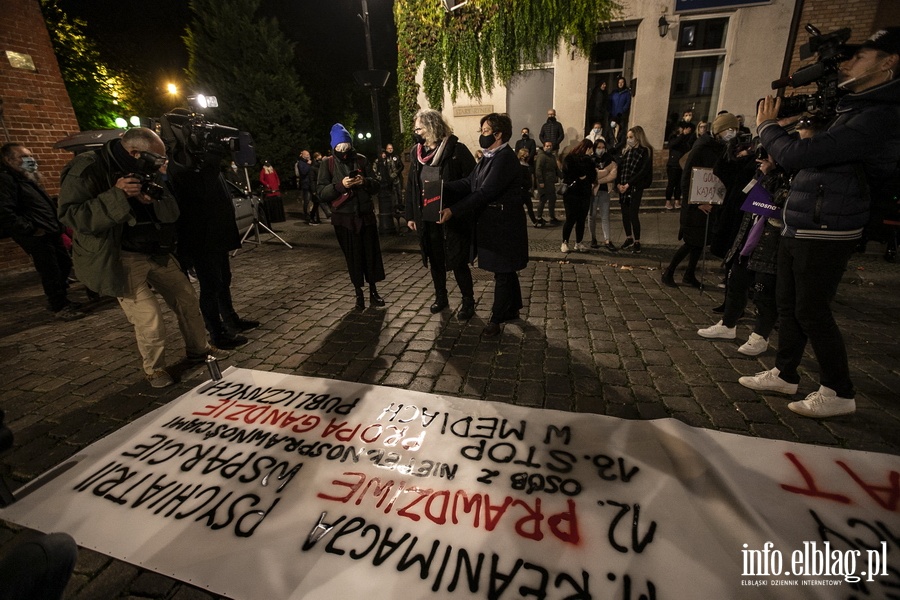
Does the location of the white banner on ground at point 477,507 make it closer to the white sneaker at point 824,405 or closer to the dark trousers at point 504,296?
the white sneaker at point 824,405

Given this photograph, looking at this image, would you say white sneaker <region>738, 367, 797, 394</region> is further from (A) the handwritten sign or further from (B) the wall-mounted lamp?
(B) the wall-mounted lamp

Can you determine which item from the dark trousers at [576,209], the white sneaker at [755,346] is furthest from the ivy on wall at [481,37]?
the white sneaker at [755,346]

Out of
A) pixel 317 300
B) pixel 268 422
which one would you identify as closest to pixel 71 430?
pixel 268 422

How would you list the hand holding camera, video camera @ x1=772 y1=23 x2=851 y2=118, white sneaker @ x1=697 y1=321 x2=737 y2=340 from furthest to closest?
the hand holding camera, white sneaker @ x1=697 y1=321 x2=737 y2=340, video camera @ x1=772 y1=23 x2=851 y2=118

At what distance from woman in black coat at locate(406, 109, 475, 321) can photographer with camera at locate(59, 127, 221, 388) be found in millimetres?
2316

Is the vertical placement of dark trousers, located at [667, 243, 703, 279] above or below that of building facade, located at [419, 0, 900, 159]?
below

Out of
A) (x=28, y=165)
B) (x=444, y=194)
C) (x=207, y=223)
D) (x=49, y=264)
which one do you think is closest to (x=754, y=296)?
(x=444, y=194)

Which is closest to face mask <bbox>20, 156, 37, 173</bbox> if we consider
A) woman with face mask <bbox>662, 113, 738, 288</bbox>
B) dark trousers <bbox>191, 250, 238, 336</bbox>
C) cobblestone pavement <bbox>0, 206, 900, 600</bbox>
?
cobblestone pavement <bbox>0, 206, 900, 600</bbox>

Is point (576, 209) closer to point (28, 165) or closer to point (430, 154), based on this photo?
point (430, 154)

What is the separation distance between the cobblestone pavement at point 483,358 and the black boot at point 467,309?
0.13 metres

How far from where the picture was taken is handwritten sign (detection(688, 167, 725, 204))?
15.5ft

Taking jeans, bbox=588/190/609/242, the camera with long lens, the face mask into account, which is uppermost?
the face mask

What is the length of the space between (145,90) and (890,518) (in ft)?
110

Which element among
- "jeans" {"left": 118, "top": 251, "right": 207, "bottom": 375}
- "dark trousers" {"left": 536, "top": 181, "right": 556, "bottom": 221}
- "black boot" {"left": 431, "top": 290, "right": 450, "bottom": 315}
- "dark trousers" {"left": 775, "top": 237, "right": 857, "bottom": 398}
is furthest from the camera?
"dark trousers" {"left": 536, "top": 181, "right": 556, "bottom": 221}
